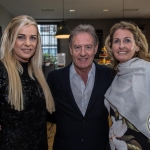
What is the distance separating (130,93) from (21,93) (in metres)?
0.68

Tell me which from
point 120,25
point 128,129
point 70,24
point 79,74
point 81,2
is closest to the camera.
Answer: point 128,129

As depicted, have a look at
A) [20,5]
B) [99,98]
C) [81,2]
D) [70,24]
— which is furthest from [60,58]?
[99,98]

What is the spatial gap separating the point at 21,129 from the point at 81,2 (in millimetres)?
5653

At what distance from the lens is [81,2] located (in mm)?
6508

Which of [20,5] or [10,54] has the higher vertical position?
[20,5]

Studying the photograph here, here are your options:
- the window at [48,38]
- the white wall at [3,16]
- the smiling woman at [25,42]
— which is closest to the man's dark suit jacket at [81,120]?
the smiling woman at [25,42]

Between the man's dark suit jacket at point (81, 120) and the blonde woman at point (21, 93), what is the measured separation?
0.49ft

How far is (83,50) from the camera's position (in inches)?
67.4

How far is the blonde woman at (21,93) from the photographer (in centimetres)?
140

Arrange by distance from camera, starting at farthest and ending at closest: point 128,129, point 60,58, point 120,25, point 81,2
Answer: point 81,2, point 60,58, point 120,25, point 128,129

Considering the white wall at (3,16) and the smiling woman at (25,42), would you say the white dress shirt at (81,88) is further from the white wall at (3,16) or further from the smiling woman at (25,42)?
the white wall at (3,16)

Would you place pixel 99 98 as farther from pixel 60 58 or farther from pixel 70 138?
pixel 60 58

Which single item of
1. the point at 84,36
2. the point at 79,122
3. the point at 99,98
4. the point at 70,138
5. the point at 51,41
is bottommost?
the point at 70,138

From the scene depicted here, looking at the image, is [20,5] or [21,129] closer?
[21,129]
